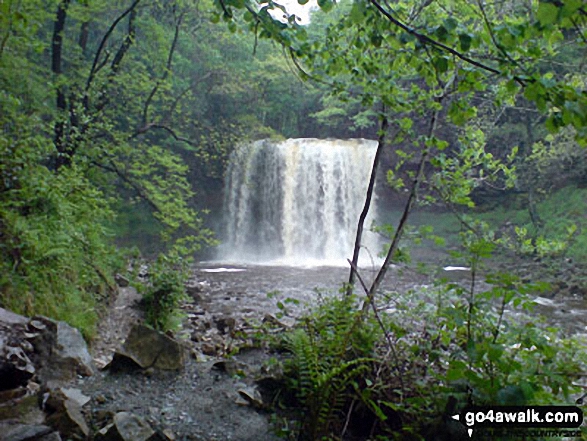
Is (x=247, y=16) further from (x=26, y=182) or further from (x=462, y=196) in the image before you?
(x=26, y=182)

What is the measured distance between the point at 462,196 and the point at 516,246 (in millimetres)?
830

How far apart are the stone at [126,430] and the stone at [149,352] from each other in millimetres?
1175

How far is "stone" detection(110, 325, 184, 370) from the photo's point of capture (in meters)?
4.03

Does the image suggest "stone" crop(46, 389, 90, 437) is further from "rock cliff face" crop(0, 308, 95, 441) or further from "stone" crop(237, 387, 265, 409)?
"stone" crop(237, 387, 265, 409)

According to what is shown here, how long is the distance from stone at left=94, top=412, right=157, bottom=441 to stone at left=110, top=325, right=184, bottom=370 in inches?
46.3

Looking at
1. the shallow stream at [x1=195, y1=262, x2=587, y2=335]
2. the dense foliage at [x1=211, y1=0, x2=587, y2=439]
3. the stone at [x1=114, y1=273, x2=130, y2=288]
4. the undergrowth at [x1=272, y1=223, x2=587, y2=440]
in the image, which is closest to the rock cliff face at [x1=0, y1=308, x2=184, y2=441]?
the undergrowth at [x1=272, y1=223, x2=587, y2=440]

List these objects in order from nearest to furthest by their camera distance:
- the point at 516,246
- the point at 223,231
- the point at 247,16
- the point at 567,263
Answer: the point at 247,16
the point at 516,246
the point at 567,263
the point at 223,231

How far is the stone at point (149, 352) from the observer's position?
4027 millimetres

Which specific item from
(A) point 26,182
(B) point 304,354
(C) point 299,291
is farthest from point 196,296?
(B) point 304,354

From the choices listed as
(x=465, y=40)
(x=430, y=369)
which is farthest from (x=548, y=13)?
(x=430, y=369)

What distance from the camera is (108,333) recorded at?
629cm

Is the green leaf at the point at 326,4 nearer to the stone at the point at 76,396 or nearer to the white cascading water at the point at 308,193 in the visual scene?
the stone at the point at 76,396

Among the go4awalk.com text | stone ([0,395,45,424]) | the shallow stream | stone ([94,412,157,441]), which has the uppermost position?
the go4awalk.com text

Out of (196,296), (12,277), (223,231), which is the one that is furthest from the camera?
(223,231)
